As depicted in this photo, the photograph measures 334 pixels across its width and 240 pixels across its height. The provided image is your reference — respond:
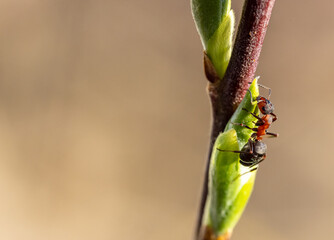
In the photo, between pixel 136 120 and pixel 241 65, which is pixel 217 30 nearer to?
pixel 241 65

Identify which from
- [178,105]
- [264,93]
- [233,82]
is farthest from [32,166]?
[233,82]

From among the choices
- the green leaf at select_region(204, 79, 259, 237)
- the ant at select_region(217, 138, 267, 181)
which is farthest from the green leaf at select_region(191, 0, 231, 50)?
the ant at select_region(217, 138, 267, 181)

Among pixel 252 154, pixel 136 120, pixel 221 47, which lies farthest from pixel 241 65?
pixel 136 120

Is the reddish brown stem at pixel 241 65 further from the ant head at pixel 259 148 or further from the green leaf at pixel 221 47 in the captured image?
the ant head at pixel 259 148

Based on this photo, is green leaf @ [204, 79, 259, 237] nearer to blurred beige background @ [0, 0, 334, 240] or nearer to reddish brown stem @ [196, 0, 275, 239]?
reddish brown stem @ [196, 0, 275, 239]

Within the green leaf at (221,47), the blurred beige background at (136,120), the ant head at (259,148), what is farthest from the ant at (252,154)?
the blurred beige background at (136,120)
